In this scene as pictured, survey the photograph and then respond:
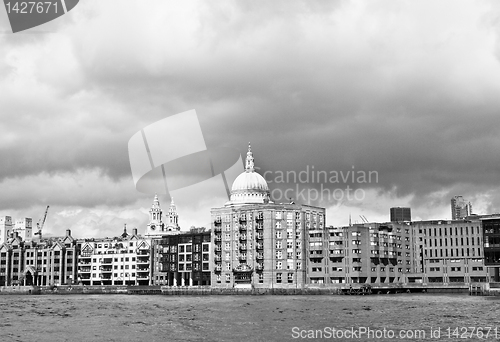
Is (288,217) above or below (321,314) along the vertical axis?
above

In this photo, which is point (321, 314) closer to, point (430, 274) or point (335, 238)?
point (335, 238)

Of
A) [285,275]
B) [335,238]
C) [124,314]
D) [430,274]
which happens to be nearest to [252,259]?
[285,275]

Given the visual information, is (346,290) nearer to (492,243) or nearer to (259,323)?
(492,243)

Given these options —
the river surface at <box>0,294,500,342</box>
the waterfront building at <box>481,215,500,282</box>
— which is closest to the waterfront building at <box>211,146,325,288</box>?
the waterfront building at <box>481,215,500,282</box>

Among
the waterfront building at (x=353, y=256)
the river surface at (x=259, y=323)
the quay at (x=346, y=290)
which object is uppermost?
the waterfront building at (x=353, y=256)

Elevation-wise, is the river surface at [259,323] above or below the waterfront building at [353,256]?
below

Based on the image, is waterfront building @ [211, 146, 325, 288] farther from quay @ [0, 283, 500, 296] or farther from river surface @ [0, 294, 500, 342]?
river surface @ [0, 294, 500, 342]

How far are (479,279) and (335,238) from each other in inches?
1595

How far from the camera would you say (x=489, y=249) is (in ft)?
564

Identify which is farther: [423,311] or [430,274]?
[430,274]

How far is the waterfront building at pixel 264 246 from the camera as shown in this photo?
18112cm

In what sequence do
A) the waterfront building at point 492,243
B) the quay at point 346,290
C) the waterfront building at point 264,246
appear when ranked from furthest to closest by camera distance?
the waterfront building at point 264,246, the waterfront building at point 492,243, the quay at point 346,290

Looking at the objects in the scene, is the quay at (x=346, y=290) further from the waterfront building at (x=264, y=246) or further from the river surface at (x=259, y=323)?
the river surface at (x=259, y=323)

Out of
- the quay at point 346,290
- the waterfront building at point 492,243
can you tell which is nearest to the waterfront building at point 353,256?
the quay at point 346,290
